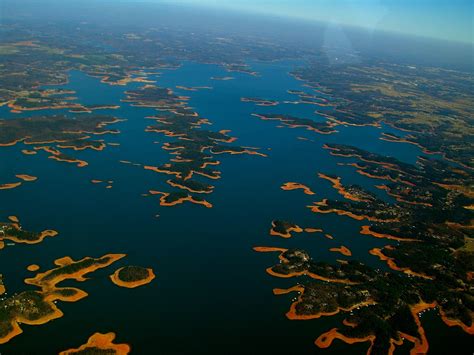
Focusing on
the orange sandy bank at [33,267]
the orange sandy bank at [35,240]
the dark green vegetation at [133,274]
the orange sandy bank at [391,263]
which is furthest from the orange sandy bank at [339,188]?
the orange sandy bank at [33,267]

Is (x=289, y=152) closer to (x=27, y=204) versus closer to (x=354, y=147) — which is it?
(x=354, y=147)

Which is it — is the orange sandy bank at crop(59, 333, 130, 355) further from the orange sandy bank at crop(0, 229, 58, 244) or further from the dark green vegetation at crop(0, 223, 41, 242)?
the dark green vegetation at crop(0, 223, 41, 242)

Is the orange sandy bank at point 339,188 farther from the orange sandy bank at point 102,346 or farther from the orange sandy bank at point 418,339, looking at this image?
the orange sandy bank at point 102,346

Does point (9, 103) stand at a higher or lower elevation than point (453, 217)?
lower

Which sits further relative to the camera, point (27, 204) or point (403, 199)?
point (403, 199)

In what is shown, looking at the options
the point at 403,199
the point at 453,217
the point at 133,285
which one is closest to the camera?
the point at 133,285

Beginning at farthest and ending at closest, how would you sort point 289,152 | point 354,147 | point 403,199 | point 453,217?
1. point 354,147
2. point 289,152
3. point 403,199
4. point 453,217

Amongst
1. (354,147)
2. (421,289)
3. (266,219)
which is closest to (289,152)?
(354,147)

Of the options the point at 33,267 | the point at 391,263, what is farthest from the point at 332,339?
the point at 33,267
